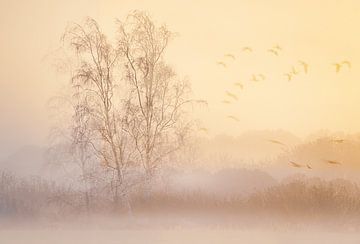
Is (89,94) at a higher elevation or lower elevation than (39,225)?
higher

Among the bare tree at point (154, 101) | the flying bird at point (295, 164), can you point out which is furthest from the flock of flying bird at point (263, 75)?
the flying bird at point (295, 164)

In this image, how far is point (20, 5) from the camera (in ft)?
11.8

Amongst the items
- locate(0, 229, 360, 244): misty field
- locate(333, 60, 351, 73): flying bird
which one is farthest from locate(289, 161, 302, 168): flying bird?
locate(333, 60, 351, 73): flying bird

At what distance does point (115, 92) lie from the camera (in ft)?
11.7

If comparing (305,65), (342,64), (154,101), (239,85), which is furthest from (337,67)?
(154,101)

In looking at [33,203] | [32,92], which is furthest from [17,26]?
[33,203]

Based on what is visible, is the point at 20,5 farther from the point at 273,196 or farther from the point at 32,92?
the point at 273,196

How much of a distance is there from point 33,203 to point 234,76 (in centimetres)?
143

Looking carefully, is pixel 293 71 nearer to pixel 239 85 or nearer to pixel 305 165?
pixel 239 85

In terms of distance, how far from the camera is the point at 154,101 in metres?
3.57

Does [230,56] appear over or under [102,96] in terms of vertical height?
over

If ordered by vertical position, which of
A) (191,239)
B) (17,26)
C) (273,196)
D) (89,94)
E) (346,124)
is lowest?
(191,239)

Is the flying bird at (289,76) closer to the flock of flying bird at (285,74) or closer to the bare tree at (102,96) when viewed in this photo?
the flock of flying bird at (285,74)

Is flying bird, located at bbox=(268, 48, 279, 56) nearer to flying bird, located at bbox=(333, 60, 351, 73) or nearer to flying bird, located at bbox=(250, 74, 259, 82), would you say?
flying bird, located at bbox=(250, 74, 259, 82)
